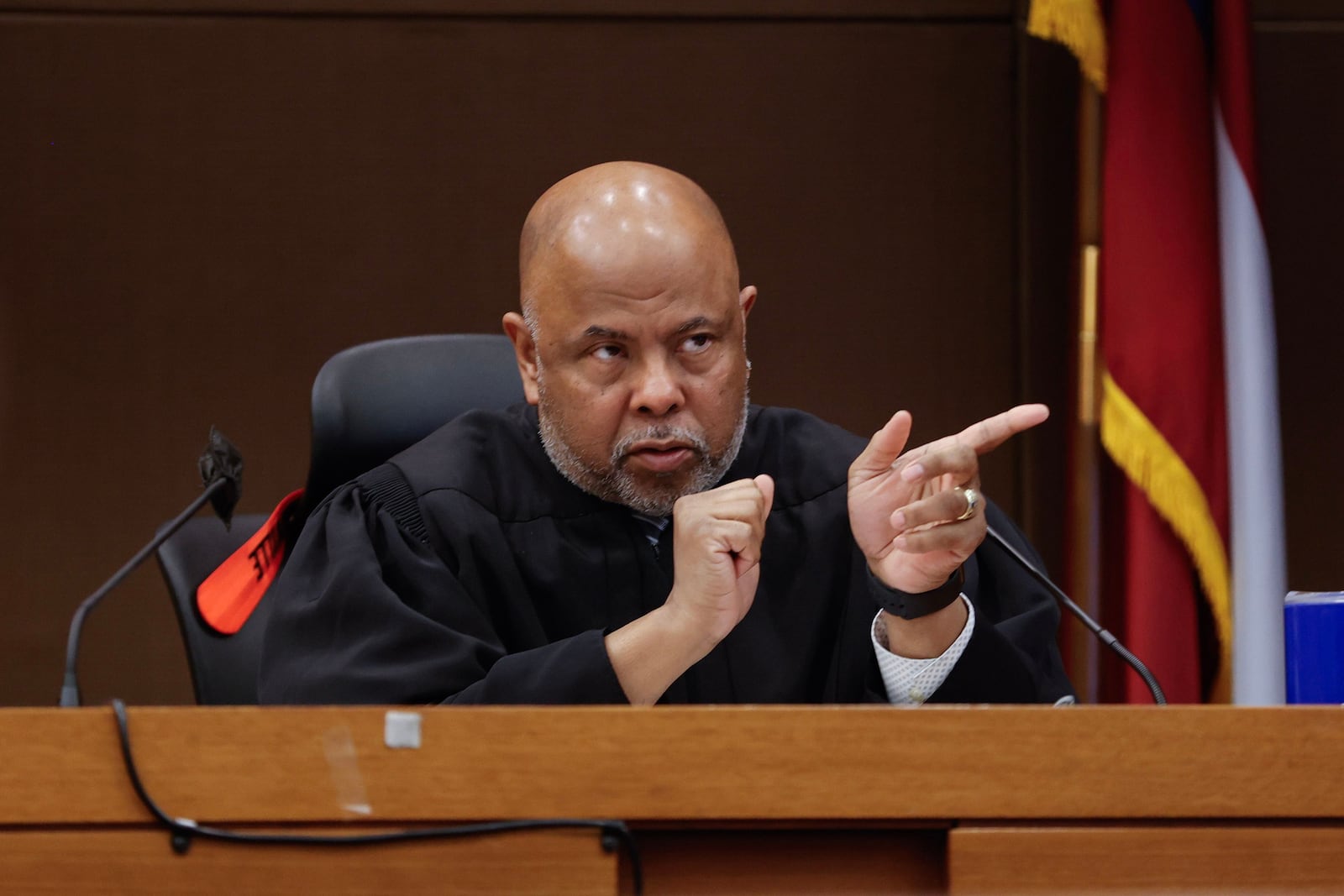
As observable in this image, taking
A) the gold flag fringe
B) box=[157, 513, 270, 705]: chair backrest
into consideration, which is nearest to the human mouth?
box=[157, 513, 270, 705]: chair backrest

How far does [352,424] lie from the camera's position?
6.84 feet

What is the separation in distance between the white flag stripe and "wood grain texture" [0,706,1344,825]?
194 cm

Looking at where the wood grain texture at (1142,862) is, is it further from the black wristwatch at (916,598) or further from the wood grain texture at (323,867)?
the black wristwatch at (916,598)

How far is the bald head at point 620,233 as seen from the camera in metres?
1.81

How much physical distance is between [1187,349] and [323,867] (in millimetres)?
2319

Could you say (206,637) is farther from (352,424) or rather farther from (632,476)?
(632,476)

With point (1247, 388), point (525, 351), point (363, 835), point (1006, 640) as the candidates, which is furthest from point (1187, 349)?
point (363, 835)

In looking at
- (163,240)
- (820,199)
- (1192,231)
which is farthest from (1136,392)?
(163,240)

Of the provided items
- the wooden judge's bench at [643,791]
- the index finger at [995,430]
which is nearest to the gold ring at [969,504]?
the index finger at [995,430]

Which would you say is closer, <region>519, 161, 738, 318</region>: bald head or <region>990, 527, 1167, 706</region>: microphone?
<region>990, 527, 1167, 706</region>: microphone

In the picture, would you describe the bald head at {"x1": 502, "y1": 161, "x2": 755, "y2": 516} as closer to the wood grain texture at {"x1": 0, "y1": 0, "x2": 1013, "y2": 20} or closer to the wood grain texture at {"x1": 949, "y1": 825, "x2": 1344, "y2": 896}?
the wood grain texture at {"x1": 949, "y1": 825, "x2": 1344, "y2": 896}

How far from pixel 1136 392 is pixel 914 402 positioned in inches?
25.4

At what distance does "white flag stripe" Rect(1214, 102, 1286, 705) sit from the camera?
2826 mm

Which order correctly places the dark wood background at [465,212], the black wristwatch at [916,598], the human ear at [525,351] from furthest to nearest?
the dark wood background at [465,212] → the human ear at [525,351] → the black wristwatch at [916,598]
